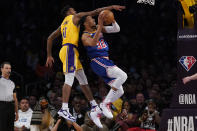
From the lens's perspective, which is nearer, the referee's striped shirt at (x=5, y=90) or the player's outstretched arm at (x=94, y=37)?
the player's outstretched arm at (x=94, y=37)

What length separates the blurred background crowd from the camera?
34.6 feet

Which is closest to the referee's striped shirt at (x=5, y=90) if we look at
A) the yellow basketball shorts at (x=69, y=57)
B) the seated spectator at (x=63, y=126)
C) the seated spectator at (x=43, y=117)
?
the seated spectator at (x=43, y=117)

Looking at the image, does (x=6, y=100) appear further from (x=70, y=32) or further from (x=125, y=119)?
(x=125, y=119)

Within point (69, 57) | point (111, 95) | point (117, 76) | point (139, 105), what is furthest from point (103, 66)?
point (139, 105)

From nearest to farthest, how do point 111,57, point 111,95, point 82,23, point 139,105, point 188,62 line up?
point 111,95 → point 82,23 → point 188,62 → point 139,105 → point 111,57

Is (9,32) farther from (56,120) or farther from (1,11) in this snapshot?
(56,120)

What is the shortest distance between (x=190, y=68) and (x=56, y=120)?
10.3 feet

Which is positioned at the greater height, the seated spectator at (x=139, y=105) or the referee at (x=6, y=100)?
the referee at (x=6, y=100)

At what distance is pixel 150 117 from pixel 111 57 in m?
4.01

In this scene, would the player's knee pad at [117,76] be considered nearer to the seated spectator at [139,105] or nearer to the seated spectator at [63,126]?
the seated spectator at [63,126]

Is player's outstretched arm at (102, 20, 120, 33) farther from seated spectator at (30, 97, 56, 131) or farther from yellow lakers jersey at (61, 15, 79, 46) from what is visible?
seated spectator at (30, 97, 56, 131)

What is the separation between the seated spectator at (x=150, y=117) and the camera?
411 inches

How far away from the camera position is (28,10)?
62.4ft

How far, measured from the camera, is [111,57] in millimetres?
14164
